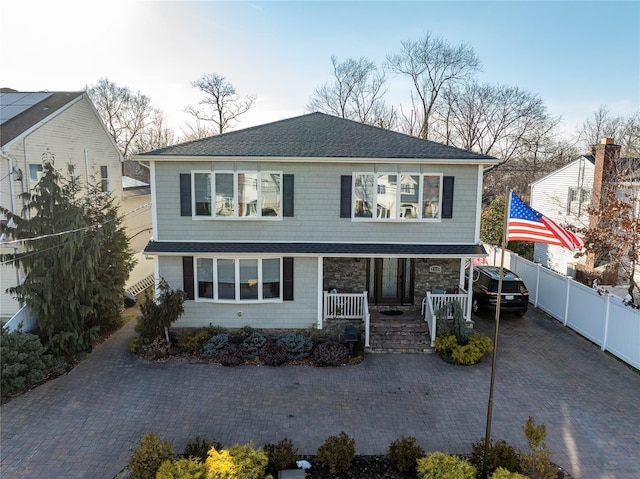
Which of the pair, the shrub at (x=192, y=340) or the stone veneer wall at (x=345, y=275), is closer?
the shrub at (x=192, y=340)

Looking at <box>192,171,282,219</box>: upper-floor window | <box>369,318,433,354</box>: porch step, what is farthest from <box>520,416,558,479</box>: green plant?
<box>192,171,282,219</box>: upper-floor window

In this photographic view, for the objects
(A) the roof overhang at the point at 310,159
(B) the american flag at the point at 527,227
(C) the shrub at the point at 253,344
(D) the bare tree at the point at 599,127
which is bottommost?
(C) the shrub at the point at 253,344

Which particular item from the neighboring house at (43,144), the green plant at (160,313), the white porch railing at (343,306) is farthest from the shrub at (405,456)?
the neighboring house at (43,144)

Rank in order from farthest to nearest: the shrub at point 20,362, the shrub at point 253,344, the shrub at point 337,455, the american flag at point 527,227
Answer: the shrub at point 253,344 → the shrub at point 20,362 → the american flag at point 527,227 → the shrub at point 337,455

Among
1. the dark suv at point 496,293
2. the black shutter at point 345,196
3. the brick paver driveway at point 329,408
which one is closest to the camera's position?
the brick paver driveway at point 329,408

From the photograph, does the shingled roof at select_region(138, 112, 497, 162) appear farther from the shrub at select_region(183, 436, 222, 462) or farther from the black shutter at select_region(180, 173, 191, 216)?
the shrub at select_region(183, 436, 222, 462)

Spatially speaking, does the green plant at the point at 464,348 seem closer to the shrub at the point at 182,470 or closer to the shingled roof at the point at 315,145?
the shingled roof at the point at 315,145

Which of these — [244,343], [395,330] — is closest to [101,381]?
[244,343]
